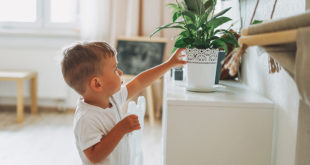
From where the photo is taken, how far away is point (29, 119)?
3326mm

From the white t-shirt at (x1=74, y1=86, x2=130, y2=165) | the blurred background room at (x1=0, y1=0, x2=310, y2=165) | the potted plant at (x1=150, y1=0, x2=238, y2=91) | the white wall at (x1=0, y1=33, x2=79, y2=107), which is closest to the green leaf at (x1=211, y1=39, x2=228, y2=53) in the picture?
the potted plant at (x1=150, y1=0, x2=238, y2=91)

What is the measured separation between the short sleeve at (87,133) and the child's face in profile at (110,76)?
0.13 m

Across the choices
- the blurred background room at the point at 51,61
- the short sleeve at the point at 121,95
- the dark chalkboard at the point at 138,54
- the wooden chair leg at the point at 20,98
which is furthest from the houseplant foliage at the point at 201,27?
the wooden chair leg at the point at 20,98

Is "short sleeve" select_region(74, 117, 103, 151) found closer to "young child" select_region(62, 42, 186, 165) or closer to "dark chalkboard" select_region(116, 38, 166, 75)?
"young child" select_region(62, 42, 186, 165)

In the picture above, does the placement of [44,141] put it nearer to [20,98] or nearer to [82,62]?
[20,98]

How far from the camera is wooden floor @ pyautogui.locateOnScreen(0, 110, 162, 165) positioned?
2.29 meters

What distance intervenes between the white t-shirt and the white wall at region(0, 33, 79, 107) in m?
2.64

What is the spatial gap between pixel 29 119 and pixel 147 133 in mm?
1289

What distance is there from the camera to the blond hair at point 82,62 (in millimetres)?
988

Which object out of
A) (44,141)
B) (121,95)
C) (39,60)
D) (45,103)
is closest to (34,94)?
(45,103)

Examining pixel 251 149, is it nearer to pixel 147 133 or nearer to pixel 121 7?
pixel 147 133

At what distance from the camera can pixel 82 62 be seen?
99cm

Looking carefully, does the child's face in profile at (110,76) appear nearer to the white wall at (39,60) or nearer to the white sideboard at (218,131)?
the white sideboard at (218,131)

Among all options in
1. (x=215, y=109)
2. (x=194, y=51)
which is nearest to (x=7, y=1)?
(x=194, y=51)
